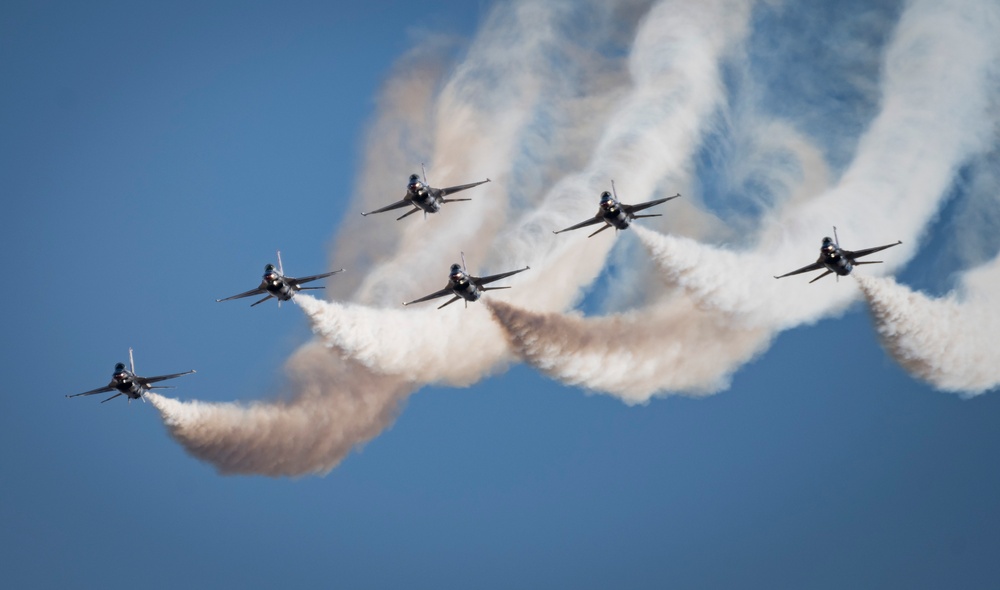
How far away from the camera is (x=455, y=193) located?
68.9m

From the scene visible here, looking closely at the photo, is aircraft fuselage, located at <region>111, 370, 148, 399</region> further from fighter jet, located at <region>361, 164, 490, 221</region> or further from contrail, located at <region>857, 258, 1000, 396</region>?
contrail, located at <region>857, 258, 1000, 396</region>

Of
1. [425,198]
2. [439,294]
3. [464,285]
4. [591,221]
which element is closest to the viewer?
[464,285]

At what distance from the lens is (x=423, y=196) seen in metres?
66.1

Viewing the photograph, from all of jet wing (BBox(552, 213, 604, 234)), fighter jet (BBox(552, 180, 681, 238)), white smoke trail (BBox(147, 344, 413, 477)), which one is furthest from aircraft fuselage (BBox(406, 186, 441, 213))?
white smoke trail (BBox(147, 344, 413, 477))

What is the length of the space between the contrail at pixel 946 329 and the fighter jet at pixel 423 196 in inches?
Answer: 733

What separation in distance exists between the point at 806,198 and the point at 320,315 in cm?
2267

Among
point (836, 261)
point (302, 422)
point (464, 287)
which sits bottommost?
point (836, 261)

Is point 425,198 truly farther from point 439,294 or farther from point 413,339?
point 413,339

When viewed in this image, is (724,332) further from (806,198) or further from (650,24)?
(650,24)

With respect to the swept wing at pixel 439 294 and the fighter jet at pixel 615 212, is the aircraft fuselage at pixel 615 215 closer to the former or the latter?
the fighter jet at pixel 615 212

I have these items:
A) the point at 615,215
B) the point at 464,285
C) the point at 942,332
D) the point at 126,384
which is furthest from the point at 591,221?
the point at 126,384

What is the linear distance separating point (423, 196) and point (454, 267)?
159 inches

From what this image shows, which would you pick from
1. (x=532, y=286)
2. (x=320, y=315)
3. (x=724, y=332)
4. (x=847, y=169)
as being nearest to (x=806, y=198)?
(x=847, y=169)

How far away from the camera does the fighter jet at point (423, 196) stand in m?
65.9
